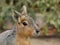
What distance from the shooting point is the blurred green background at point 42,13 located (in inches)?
226

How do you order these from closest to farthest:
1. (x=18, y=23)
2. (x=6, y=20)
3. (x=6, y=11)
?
(x=18, y=23) → (x=6, y=11) → (x=6, y=20)

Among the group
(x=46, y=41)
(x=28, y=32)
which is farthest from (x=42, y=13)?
(x=28, y=32)

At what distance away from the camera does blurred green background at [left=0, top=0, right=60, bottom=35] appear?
226 inches

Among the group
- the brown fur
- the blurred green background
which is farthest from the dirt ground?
the brown fur

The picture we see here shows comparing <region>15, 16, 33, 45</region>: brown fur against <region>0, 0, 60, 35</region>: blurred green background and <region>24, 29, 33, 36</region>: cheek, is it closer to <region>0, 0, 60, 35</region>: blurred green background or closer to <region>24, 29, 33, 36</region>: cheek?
<region>24, 29, 33, 36</region>: cheek

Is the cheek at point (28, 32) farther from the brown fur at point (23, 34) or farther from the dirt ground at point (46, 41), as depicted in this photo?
the dirt ground at point (46, 41)

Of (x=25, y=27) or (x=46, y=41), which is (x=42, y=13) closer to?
(x=46, y=41)

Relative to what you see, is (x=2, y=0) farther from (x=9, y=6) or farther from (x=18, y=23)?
(x=18, y=23)

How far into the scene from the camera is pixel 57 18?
6.03 metres

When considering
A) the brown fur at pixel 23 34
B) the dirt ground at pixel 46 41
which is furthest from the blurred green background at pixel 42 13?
the brown fur at pixel 23 34

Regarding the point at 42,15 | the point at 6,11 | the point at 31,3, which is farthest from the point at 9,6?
the point at 42,15

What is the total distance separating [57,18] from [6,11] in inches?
47.8

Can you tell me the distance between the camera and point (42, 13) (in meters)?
6.20

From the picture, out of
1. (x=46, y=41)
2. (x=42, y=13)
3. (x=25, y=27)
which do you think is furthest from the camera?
(x=42, y=13)
